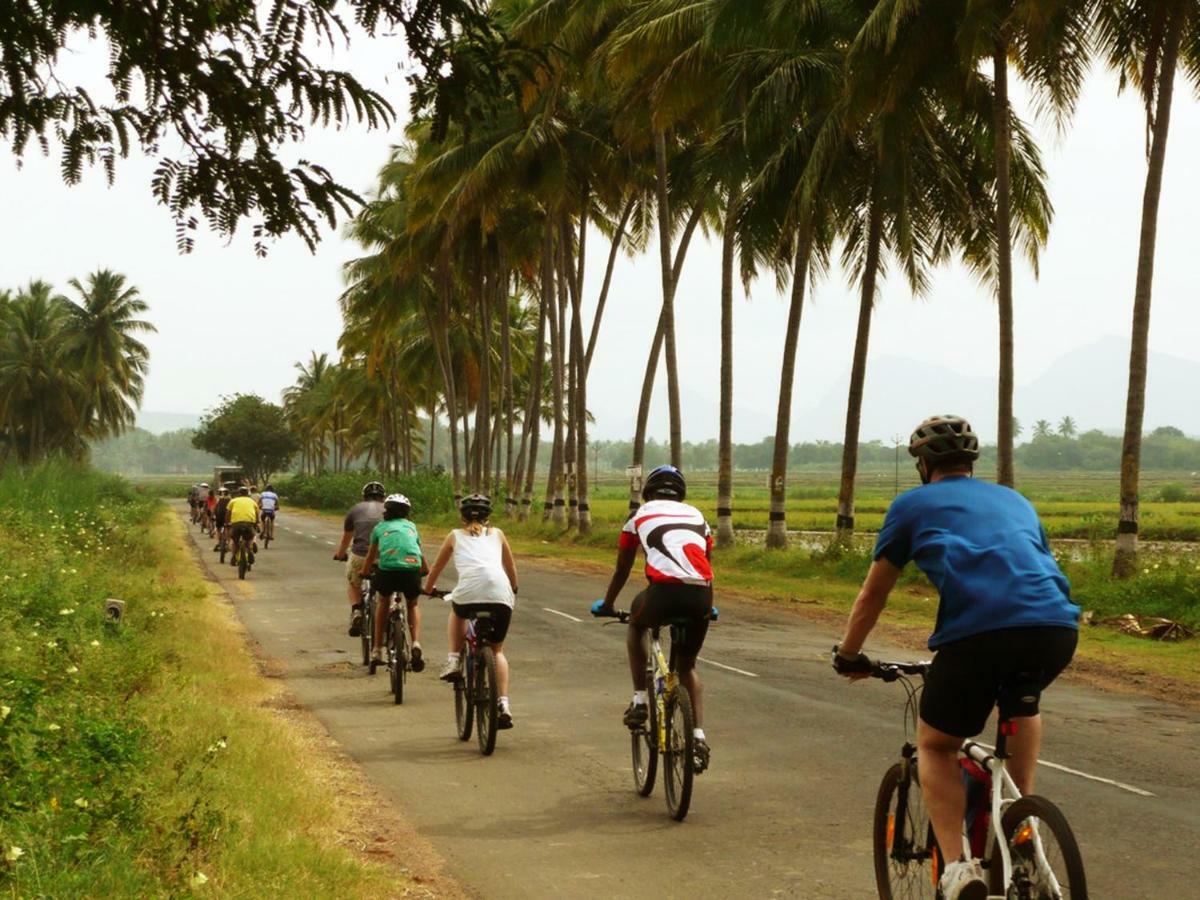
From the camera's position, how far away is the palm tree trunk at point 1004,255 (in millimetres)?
21719

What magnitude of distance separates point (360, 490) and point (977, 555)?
7602 cm

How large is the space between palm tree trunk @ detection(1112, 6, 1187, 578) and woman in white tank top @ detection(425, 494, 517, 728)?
11.5m

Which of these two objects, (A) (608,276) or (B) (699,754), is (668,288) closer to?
(A) (608,276)

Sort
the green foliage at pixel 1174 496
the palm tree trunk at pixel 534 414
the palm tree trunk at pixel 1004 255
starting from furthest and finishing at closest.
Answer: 1. the green foliage at pixel 1174 496
2. the palm tree trunk at pixel 534 414
3. the palm tree trunk at pixel 1004 255

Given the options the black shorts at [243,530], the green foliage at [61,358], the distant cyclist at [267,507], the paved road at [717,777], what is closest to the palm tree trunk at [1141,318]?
the paved road at [717,777]

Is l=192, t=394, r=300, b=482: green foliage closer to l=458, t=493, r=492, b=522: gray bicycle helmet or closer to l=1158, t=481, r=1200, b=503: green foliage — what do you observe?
l=1158, t=481, r=1200, b=503: green foliage

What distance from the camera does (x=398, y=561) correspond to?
12.7 metres

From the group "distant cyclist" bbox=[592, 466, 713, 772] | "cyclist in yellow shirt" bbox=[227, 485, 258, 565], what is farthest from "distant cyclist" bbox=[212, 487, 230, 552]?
"distant cyclist" bbox=[592, 466, 713, 772]

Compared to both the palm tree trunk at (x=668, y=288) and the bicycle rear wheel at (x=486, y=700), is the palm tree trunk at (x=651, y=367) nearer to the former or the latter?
the palm tree trunk at (x=668, y=288)

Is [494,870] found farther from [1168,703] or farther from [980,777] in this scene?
[1168,703]

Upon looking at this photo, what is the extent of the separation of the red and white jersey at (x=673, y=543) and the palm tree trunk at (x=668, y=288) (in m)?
23.0

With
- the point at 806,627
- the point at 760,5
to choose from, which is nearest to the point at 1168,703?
the point at 806,627

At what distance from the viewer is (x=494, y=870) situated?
7.07 meters

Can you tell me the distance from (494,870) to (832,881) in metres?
1.65
